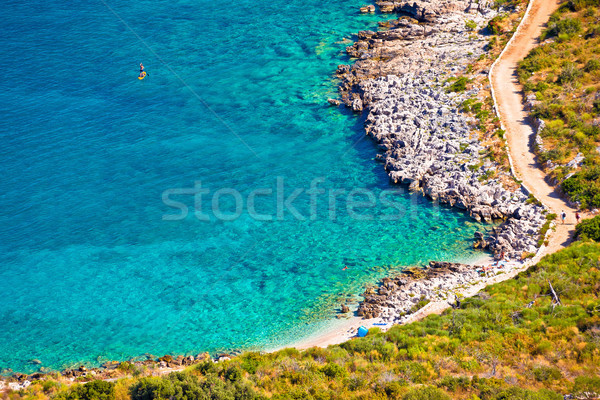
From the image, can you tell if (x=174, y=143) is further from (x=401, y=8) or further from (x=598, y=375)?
(x=598, y=375)

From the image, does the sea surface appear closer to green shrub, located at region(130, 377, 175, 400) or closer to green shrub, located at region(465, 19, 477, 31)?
green shrub, located at region(130, 377, 175, 400)

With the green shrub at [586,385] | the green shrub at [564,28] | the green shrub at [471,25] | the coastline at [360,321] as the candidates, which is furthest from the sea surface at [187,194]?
the green shrub at [564,28]

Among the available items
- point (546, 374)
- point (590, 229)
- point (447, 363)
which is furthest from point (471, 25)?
point (546, 374)

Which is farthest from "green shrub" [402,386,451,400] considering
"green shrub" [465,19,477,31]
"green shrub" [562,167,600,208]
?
"green shrub" [465,19,477,31]

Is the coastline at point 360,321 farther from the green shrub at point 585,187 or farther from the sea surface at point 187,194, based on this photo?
the green shrub at point 585,187

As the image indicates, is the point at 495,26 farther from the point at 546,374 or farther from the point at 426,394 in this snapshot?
the point at 426,394

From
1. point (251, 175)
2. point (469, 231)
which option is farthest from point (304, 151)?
point (469, 231)
